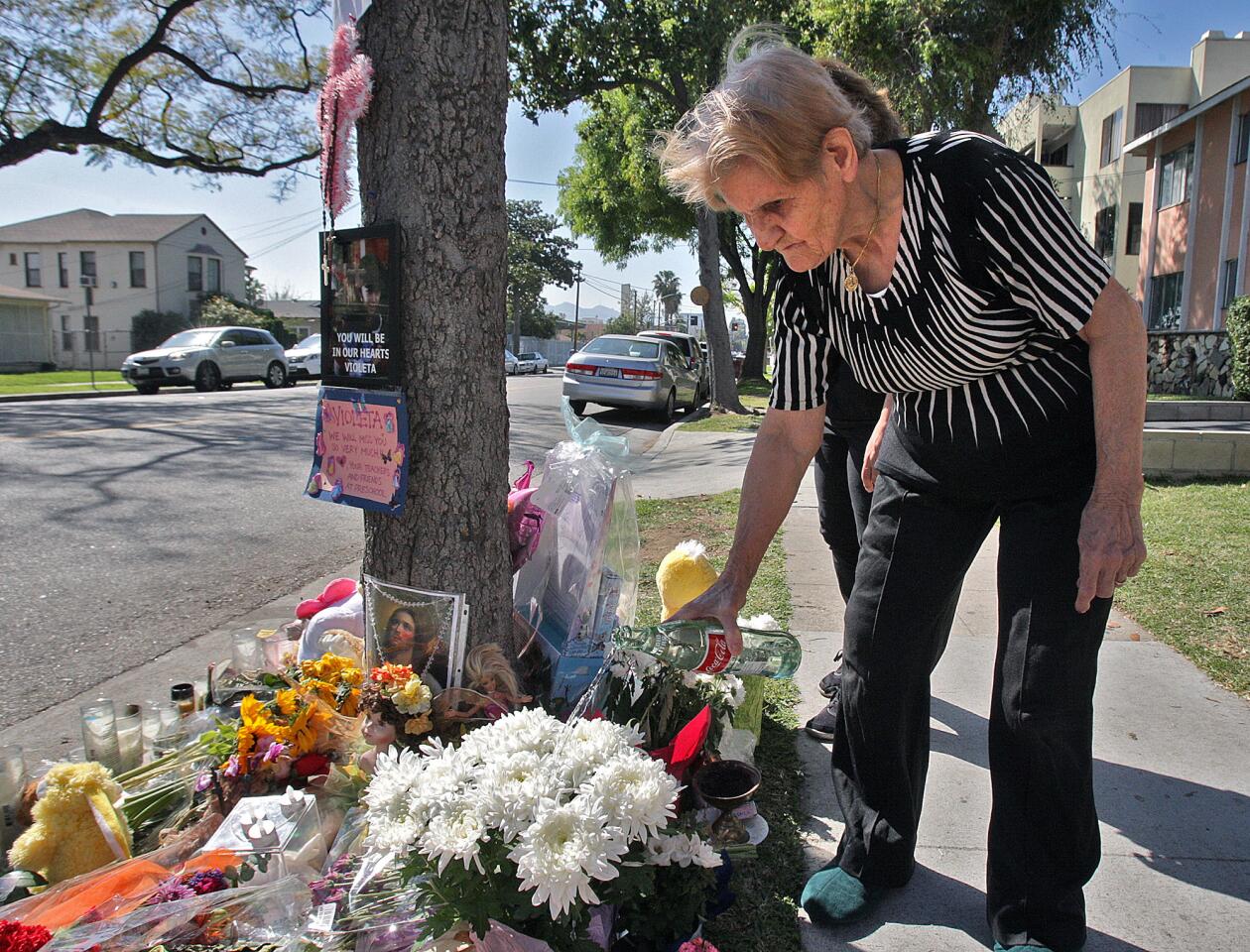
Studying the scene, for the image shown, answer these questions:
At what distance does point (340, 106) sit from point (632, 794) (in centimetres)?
191

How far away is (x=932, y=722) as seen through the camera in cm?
296

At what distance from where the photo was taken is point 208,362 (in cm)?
2233

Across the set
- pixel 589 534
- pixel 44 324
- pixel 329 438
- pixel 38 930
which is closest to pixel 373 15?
pixel 329 438

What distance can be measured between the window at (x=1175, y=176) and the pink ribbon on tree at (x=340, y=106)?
2568 centimetres

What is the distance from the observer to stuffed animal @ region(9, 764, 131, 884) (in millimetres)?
1846

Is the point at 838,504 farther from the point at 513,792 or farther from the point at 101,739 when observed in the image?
the point at 101,739

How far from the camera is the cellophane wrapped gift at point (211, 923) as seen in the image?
148cm

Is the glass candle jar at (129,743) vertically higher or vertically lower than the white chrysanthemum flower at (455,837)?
lower

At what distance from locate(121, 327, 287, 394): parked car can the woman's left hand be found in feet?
77.2

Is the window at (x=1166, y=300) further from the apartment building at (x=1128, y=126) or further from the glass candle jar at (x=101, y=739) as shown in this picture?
the glass candle jar at (x=101, y=739)

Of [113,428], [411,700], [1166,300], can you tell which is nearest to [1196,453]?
[411,700]

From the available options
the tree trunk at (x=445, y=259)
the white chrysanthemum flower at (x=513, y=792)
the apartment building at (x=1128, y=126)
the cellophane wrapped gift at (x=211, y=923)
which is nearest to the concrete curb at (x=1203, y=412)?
the tree trunk at (x=445, y=259)

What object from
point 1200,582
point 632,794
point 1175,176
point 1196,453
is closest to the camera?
point 632,794

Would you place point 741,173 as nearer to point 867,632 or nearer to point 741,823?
point 867,632
